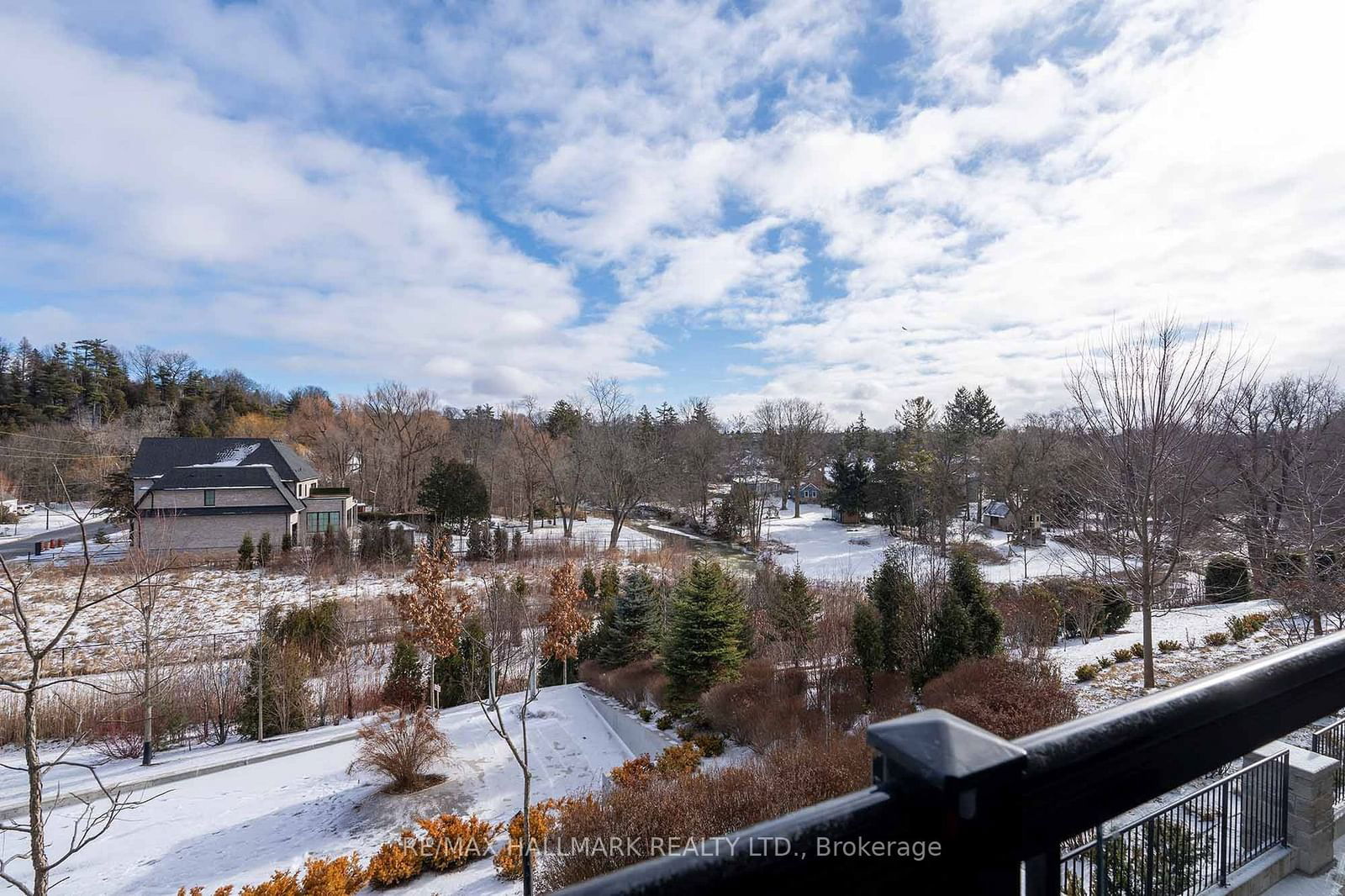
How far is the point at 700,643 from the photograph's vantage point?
457 inches

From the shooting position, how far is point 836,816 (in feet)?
1.77

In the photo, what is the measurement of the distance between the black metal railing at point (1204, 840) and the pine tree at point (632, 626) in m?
10.9

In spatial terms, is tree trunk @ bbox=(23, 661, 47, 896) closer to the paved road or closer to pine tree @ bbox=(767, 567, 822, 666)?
pine tree @ bbox=(767, 567, 822, 666)

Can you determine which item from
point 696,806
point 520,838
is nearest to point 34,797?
point 520,838

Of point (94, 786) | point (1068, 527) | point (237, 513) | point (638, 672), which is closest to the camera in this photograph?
point (94, 786)

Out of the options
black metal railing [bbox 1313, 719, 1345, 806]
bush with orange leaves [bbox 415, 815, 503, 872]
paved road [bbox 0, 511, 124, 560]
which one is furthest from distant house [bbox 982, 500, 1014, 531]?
paved road [bbox 0, 511, 124, 560]

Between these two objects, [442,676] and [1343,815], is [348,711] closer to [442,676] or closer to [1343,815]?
[442,676]

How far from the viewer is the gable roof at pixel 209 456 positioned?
90.8ft

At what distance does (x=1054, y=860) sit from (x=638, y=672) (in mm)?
13635

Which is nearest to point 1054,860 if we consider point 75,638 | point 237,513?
point 75,638

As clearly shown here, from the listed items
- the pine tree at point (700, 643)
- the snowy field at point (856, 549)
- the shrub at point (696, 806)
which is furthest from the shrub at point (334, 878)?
the snowy field at point (856, 549)

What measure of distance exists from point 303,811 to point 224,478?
23.1 metres

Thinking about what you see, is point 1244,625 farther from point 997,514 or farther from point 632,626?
point 997,514

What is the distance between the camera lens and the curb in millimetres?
8891
